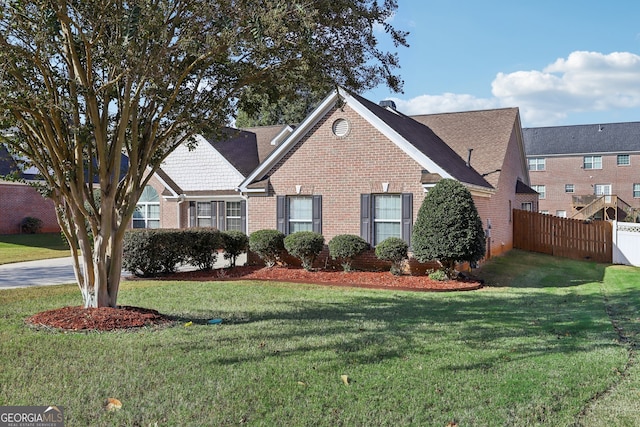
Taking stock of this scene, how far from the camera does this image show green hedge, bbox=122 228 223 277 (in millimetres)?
15602

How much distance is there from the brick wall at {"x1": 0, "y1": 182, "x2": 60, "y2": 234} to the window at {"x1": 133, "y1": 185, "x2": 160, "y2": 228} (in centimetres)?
898

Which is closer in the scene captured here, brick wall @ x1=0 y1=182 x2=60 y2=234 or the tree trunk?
the tree trunk

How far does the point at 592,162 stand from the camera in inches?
1873

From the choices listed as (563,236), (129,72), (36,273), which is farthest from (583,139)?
(129,72)

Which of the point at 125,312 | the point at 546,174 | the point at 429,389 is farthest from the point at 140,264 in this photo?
the point at 546,174

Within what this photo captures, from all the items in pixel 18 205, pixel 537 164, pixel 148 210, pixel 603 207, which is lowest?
pixel 148 210

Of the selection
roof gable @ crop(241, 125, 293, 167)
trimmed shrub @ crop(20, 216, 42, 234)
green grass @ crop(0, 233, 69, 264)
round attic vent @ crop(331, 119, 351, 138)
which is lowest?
green grass @ crop(0, 233, 69, 264)

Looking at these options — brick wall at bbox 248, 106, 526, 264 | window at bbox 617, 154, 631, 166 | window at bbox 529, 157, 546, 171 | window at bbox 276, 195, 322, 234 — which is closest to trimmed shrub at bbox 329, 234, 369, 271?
brick wall at bbox 248, 106, 526, 264

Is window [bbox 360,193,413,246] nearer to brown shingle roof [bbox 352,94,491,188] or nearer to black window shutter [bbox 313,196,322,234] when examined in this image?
black window shutter [bbox 313,196,322,234]

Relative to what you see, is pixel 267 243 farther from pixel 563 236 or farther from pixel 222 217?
pixel 563 236

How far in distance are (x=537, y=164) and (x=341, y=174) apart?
3784 cm

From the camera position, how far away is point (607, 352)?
7.30m

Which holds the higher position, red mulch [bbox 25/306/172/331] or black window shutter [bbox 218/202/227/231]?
black window shutter [bbox 218/202/227/231]

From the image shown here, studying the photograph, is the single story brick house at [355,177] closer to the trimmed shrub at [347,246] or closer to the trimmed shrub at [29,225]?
the trimmed shrub at [347,246]
